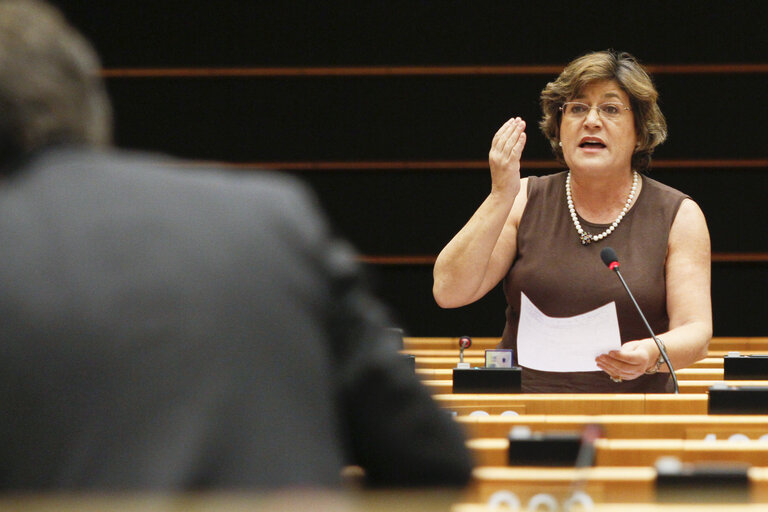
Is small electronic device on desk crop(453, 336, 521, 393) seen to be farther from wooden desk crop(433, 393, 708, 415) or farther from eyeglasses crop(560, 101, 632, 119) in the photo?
eyeglasses crop(560, 101, 632, 119)

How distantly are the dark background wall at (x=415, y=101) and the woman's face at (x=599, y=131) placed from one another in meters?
2.10

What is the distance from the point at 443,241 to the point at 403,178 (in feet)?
1.22

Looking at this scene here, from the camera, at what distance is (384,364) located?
0.85 m

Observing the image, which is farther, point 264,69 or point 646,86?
point 264,69

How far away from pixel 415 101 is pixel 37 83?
162 inches

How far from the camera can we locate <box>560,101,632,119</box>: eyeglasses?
270cm

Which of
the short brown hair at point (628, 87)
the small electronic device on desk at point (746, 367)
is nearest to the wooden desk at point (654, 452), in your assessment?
the small electronic device on desk at point (746, 367)

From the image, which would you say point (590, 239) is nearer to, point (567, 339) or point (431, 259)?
point (567, 339)

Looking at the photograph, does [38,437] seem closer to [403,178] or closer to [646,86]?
[646,86]

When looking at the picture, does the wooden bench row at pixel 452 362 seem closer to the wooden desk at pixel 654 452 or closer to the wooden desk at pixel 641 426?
the wooden desk at pixel 641 426

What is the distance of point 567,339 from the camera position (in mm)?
2412

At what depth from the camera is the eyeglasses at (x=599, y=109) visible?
2697 mm

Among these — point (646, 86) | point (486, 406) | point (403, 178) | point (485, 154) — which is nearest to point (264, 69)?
point (403, 178)

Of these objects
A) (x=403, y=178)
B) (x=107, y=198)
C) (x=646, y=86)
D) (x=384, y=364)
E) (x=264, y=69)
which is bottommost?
(x=384, y=364)
